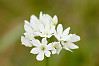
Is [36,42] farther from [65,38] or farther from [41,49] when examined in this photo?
[65,38]

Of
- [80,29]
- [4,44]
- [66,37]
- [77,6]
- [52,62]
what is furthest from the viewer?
[77,6]

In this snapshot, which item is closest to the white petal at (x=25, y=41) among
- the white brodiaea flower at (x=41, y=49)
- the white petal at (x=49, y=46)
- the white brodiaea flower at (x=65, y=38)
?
the white brodiaea flower at (x=41, y=49)

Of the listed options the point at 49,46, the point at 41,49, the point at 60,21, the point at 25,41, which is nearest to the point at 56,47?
the point at 49,46

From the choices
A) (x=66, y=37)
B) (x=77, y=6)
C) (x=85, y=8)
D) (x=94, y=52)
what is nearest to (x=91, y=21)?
(x=85, y=8)

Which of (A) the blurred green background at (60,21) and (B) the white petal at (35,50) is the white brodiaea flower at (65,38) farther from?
(A) the blurred green background at (60,21)

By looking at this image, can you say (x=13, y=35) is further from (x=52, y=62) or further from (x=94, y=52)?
(x=94, y=52)

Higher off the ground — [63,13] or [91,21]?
[63,13]
